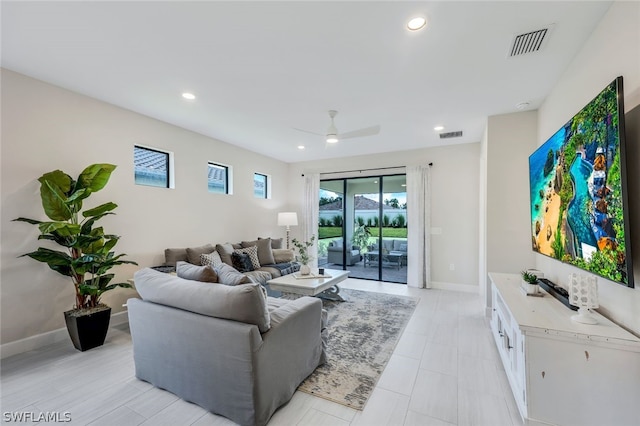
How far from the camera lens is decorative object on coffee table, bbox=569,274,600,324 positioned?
1706 millimetres

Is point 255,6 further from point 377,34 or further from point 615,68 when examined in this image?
point 615,68

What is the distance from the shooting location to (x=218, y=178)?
16.8 ft

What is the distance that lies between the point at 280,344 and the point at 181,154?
3.61 m

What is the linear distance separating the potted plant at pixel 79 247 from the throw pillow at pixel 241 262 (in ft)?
5.79

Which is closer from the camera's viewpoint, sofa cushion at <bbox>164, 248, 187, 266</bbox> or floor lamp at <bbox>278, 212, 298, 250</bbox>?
sofa cushion at <bbox>164, 248, 187, 266</bbox>

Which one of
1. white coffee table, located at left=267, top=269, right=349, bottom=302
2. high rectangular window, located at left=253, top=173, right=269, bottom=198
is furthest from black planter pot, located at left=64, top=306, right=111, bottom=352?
high rectangular window, located at left=253, top=173, right=269, bottom=198

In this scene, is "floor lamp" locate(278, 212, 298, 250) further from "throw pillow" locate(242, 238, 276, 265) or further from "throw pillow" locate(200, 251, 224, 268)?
"throw pillow" locate(200, 251, 224, 268)

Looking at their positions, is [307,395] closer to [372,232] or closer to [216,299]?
[216,299]

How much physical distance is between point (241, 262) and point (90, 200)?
6.95 ft

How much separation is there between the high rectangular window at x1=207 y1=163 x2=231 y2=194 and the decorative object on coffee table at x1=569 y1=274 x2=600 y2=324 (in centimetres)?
485

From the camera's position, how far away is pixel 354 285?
5531mm

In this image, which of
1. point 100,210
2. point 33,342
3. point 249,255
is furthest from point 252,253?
point 33,342

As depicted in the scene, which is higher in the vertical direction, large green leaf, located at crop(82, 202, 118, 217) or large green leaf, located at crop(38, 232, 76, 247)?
large green leaf, located at crop(82, 202, 118, 217)

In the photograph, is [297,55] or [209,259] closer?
[297,55]
